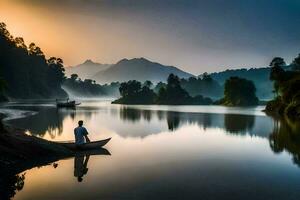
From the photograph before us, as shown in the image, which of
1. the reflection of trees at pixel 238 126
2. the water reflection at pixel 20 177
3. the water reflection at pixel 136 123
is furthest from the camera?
the reflection of trees at pixel 238 126

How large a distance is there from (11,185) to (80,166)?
6.39m

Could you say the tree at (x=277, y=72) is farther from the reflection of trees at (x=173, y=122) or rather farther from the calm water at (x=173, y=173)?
the calm water at (x=173, y=173)

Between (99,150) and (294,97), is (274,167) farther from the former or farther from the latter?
(294,97)

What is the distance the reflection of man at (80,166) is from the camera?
23.8 meters

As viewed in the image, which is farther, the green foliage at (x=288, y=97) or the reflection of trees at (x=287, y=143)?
the green foliage at (x=288, y=97)

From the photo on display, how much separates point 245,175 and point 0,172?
15.9 m

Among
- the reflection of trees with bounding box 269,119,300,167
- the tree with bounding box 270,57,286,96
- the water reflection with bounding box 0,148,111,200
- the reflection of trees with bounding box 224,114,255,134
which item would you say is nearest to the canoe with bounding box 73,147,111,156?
the water reflection with bounding box 0,148,111,200

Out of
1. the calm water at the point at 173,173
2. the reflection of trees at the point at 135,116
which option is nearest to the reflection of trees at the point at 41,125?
the calm water at the point at 173,173

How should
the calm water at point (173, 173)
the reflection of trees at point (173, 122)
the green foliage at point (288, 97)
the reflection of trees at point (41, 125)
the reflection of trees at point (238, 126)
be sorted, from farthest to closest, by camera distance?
the green foliage at point (288, 97) → the reflection of trees at point (173, 122) → the reflection of trees at point (238, 126) → the reflection of trees at point (41, 125) → the calm water at point (173, 173)

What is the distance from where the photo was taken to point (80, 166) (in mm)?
26531

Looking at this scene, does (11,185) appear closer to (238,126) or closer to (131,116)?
(238,126)

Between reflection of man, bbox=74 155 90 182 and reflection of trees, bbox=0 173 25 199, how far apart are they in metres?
3.36

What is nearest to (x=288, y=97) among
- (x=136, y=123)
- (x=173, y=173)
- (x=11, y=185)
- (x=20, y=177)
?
(x=136, y=123)

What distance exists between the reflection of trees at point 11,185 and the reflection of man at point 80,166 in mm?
3358
